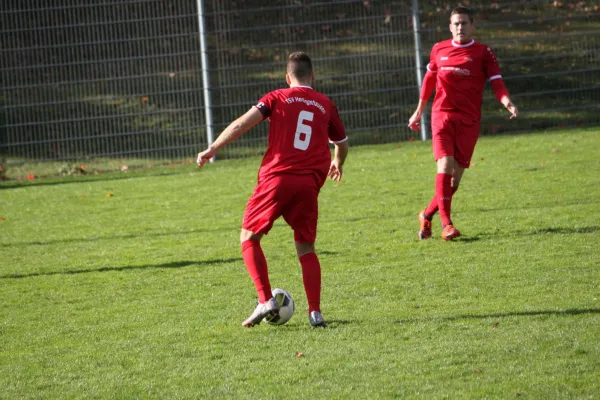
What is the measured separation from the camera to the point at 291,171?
606 centimetres

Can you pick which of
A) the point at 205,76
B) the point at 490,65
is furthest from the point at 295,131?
the point at 205,76

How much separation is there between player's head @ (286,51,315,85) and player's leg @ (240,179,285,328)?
662mm

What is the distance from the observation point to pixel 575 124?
54.0 ft

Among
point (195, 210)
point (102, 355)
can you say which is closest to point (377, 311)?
point (102, 355)

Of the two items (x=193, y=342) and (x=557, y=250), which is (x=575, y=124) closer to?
(x=557, y=250)

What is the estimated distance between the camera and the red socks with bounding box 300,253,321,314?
607 centimetres

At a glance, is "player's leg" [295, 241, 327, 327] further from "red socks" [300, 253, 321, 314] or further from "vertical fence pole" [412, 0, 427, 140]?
"vertical fence pole" [412, 0, 427, 140]

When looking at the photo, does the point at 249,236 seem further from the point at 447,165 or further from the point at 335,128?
the point at 447,165

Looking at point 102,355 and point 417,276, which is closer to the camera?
point 102,355

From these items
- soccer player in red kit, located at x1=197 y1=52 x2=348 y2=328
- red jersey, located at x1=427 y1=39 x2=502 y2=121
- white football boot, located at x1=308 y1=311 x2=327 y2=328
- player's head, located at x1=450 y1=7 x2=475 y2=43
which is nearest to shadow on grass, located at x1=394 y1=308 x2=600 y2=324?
white football boot, located at x1=308 y1=311 x2=327 y2=328

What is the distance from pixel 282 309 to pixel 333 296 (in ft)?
2.93

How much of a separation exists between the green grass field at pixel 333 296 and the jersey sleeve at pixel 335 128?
1127 millimetres

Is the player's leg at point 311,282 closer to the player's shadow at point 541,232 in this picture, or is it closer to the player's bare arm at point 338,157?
the player's bare arm at point 338,157

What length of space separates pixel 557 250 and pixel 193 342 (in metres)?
3.35
